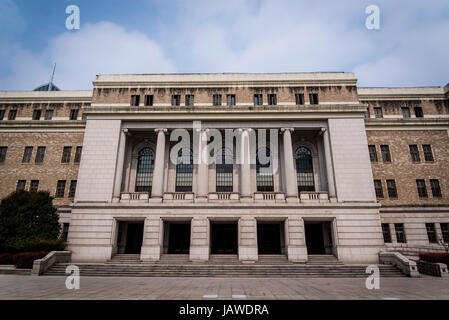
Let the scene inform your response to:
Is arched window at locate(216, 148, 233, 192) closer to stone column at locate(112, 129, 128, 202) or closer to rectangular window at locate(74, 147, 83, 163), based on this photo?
stone column at locate(112, 129, 128, 202)

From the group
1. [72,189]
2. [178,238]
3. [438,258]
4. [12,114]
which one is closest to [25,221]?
[72,189]

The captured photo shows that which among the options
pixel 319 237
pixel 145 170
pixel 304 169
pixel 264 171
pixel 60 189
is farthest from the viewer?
pixel 60 189

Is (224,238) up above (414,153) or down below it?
below

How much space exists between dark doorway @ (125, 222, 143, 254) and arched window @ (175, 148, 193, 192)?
223 inches

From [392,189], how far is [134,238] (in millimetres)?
28514

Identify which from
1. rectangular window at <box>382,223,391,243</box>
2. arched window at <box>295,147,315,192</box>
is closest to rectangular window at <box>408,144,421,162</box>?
rectangular window at <box>382,223,391,243</box>

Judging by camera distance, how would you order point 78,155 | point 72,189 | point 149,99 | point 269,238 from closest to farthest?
point 269,238, point 149,99, point 72,189, point 78,155

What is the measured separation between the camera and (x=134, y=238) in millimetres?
25812

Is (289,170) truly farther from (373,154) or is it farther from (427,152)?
(427,152)

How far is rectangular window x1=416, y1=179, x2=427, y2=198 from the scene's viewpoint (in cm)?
2709


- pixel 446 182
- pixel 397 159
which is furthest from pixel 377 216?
pixel 446 182

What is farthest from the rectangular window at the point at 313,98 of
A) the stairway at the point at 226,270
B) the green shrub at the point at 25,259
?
the green shrub at the point at 25,259

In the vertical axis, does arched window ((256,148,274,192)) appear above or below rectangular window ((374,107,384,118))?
below
